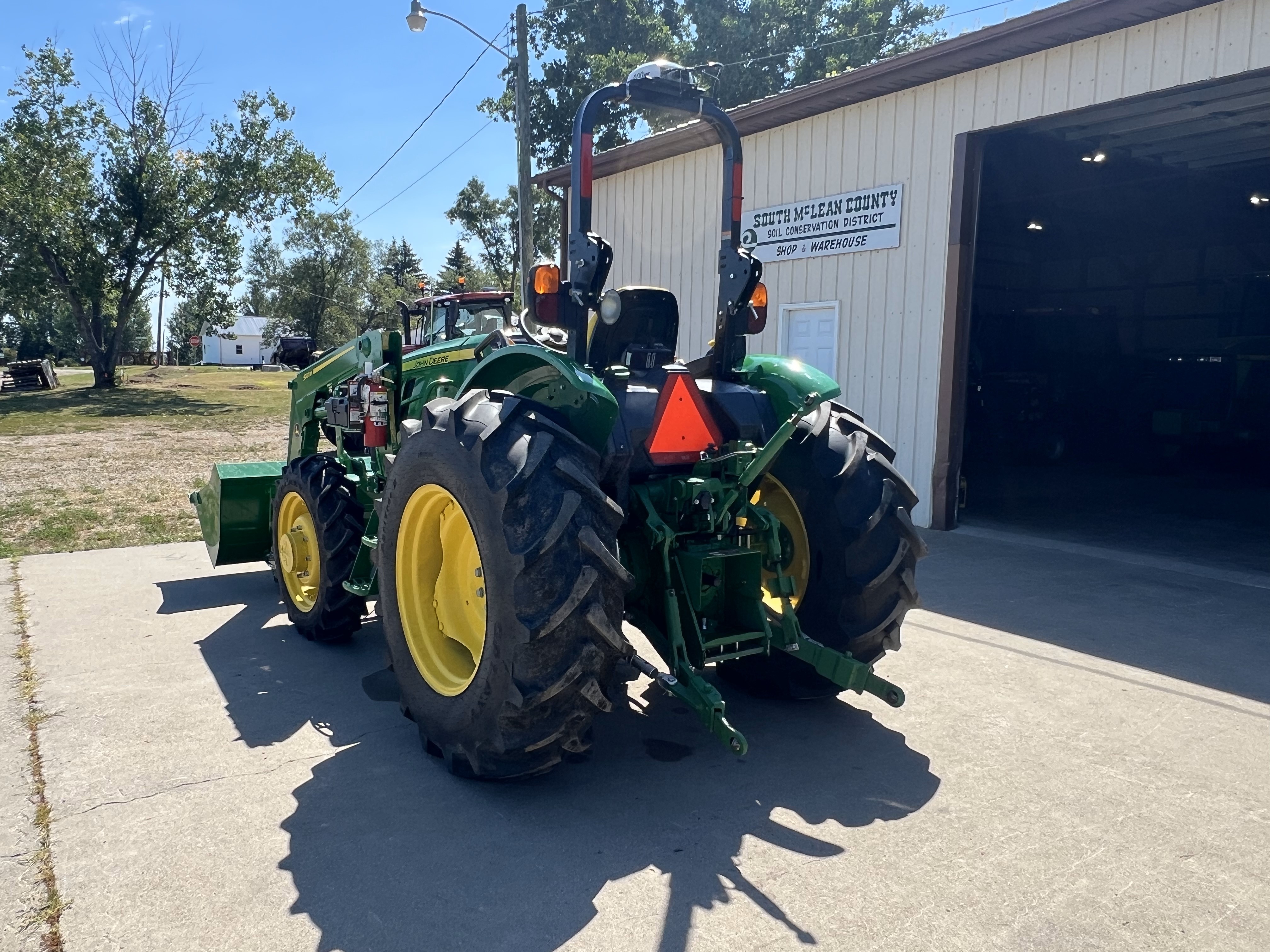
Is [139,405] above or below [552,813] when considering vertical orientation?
above

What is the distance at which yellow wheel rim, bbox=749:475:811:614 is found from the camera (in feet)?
14.3

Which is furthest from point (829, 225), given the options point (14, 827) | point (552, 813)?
point (14, 827)

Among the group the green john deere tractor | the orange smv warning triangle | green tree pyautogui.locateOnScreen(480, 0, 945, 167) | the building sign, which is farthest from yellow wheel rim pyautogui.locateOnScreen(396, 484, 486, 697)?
green tree pyautogui.locateOnScreen(480, 0, 945, 167)

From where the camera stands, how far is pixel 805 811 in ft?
11.5

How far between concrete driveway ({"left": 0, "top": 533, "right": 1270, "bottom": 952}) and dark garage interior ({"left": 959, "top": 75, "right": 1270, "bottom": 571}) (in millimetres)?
6002

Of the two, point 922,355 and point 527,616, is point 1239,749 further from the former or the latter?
point 922,355

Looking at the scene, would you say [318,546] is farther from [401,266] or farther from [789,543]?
[401,266]

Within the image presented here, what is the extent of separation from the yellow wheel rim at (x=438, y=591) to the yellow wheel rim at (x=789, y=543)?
1285mm

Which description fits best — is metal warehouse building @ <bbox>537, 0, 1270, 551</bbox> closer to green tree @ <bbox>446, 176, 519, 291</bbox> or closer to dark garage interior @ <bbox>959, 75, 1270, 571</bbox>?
dark garage interior @ <bbox>959, 75, 1270, 571</bbox>

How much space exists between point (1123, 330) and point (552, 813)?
1881cm

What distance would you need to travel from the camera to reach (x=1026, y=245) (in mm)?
17578

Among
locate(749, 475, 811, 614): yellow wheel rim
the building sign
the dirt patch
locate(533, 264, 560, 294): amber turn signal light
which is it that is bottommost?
the dirt patch

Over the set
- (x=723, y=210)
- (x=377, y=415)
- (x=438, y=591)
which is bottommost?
(x=438, y=591)

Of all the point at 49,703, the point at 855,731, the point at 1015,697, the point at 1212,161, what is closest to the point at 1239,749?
the point at 1015,697
